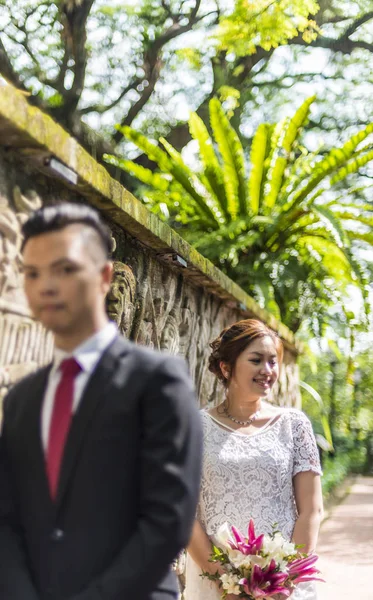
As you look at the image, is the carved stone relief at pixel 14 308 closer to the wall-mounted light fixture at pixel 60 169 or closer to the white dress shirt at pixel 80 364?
the wall-mounted light fixture at pixel 60 169

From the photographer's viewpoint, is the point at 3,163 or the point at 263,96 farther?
the point at 263,96

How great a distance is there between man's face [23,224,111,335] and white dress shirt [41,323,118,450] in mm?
33

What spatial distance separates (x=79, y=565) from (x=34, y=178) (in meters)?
1.36

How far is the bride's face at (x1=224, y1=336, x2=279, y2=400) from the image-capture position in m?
3.06

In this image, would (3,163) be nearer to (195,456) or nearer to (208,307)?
(195,456)

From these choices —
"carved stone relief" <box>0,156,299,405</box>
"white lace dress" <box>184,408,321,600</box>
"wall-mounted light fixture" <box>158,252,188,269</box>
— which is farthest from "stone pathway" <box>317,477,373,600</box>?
"white lace dress" <box>184,408,321,600</box>

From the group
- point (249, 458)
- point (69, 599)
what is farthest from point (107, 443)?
point (249, 458)

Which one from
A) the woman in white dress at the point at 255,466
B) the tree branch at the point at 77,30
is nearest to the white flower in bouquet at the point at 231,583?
the woman in white dress at the point at 255,466

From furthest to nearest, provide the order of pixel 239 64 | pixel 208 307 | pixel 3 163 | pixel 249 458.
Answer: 1. pixel 239 64
2. pixel 208 307
3. pixel 249 458
4. pixel 3 163

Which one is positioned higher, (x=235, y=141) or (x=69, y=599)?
(x=235, y=141)

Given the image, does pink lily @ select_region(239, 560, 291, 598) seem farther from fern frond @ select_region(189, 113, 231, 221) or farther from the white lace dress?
fern frond @ select_region(189, 113, 231, 221)

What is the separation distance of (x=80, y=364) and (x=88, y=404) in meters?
0.08

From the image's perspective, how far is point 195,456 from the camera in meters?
1.49

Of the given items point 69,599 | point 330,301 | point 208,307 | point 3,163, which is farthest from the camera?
point 330,301
